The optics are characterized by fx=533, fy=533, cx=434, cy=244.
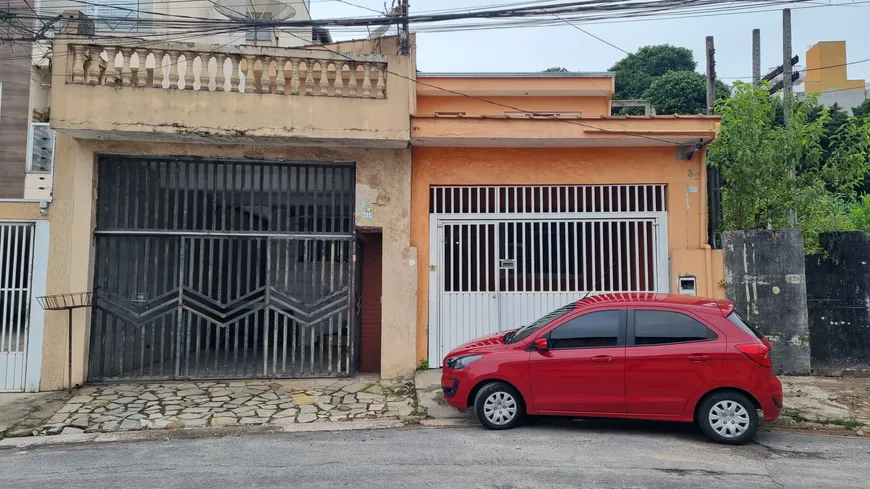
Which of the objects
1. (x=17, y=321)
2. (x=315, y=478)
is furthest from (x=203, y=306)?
(x=315, y=478)

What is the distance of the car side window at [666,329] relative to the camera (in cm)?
551

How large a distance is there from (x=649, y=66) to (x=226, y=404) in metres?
32.0

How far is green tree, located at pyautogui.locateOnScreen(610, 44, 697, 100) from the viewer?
31.0 meters

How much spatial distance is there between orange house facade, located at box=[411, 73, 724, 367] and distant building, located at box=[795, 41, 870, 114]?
111 ft

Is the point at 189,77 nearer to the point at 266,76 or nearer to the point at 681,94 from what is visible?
the point at 266,76

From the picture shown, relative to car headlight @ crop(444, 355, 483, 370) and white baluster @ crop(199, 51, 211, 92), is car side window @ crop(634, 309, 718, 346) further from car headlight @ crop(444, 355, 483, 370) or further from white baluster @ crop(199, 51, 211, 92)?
white baluster @ crop(199, 51, 211, 92)

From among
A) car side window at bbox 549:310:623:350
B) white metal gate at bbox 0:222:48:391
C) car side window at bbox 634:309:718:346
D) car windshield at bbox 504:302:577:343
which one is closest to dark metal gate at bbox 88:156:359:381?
white metal gate at bbox 0:222:48:391

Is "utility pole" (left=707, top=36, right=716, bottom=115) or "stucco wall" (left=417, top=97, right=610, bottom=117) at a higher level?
"utility pole" (left=707, top=36, right=716, bottom=115)

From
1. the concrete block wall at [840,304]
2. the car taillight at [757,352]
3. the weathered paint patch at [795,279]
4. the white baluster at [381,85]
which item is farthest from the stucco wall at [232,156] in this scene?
the concrete block wall at [840,304]

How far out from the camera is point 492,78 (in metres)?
11.7

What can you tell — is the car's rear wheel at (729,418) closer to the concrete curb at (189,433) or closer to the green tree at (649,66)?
the concrete curb at (189,433)

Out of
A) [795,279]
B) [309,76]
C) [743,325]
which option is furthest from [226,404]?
[795,279]

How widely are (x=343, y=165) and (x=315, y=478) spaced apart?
17.6ft

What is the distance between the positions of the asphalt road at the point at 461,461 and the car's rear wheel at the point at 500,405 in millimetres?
178
